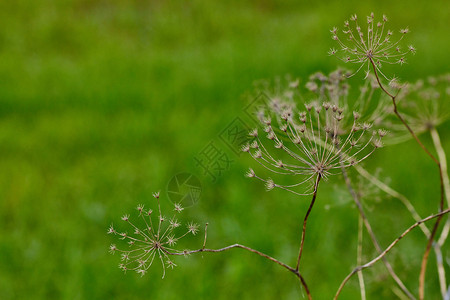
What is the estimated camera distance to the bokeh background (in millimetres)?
2873

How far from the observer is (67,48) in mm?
6176

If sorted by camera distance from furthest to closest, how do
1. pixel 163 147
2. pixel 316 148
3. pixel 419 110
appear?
pixel 163 147
pixel 419 110
pixel 316 148

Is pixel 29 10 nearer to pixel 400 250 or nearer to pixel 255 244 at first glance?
pixel 255 244

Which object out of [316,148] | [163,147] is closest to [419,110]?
[316,148]

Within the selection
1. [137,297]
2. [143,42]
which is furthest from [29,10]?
[137,297]

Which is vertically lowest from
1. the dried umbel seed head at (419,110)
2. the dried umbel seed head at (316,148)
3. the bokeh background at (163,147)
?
the dried umbel seed head at (316,148)

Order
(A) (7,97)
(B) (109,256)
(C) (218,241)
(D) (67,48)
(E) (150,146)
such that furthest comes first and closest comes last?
(D) (67,48) → (A) (7,97) → (E) (150,146) → (C) (218,241) → (B) (109,256)

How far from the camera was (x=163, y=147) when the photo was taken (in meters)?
4.20

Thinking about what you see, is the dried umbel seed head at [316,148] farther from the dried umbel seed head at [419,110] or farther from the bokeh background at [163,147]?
the bokeh background at [163,147]

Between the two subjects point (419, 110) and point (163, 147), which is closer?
point (419, 110)

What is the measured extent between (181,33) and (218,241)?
3845mm

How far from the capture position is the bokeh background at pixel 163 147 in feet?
9.43

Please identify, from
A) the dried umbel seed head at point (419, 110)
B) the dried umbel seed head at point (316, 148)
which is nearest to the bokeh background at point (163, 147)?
the dried umbel seed head at point (419, 110)

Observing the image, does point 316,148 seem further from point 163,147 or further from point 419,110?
point 163,147
